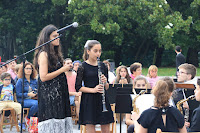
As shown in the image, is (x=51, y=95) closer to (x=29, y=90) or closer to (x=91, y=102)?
(x=91, y=102)

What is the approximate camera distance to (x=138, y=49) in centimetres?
2962

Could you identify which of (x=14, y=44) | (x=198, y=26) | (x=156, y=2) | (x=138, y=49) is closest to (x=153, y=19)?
(x=156, y=2)

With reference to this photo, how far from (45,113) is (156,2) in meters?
16.6

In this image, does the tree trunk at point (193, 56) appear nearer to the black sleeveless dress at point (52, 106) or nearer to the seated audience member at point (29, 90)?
the seated audience member at point (29, 90)

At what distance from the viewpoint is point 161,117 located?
363 cm

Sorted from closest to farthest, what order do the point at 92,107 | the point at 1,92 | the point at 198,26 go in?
the point at 92,107 < the point at 1,92 < the point at 198,26

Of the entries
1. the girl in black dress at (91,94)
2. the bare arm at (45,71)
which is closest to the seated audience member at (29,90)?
the girl in black dress at (91,94)

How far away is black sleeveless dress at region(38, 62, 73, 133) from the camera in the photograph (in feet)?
13.7

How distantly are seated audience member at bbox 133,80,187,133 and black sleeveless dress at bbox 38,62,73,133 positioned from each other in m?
1.01

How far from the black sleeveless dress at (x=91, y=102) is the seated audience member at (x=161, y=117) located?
89cm

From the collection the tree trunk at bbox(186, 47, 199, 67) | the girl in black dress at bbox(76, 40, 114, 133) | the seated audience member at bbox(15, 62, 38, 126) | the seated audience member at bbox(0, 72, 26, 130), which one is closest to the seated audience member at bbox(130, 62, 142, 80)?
the seated audience member at bbox(15, 62, 38, 126)

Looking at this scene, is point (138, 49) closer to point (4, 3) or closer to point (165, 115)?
point (4, 3)

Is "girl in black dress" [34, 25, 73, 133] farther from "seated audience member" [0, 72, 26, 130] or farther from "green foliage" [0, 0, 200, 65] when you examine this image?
"green foliage" [0, 0, 200, 65]

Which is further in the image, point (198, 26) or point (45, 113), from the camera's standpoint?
point (198, 26)
